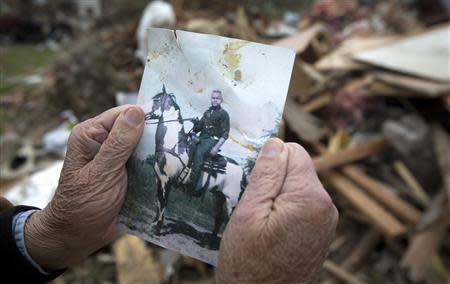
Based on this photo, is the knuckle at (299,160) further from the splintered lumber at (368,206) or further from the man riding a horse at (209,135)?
the splintered lumber at (368,206)

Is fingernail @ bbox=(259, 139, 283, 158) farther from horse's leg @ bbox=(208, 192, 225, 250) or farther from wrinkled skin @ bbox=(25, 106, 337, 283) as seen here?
horse's leg @ bbox=(208, 192, 225, 250)

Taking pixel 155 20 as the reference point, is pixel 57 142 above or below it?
below

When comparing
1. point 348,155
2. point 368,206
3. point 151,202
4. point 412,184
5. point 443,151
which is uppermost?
point 151,202

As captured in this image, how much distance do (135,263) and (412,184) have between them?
193 cm

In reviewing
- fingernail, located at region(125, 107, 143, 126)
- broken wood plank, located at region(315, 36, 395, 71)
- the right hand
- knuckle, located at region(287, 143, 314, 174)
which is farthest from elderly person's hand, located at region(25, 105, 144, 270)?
broken wood plank, located at region(315, 36, 395, 71)

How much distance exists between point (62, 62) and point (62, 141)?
4.61ft

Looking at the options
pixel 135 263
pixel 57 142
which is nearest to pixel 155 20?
pixel 57 142

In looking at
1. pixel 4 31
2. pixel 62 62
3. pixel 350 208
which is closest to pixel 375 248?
pixel 350 208

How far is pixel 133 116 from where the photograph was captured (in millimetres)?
893

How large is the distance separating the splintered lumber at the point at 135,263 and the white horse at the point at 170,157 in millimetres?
1538

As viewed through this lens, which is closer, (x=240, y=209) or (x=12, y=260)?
(x=240, y=209)

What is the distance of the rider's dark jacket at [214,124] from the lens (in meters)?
0.87

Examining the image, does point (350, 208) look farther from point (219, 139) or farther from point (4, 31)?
point (4, 31)

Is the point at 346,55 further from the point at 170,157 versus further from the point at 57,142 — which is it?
the point at 170,157
